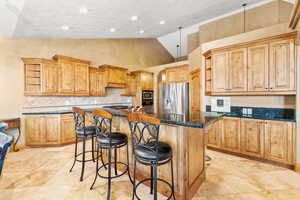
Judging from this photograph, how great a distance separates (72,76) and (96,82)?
2.96ft

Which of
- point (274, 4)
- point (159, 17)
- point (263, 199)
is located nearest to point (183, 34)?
point (159, 17)

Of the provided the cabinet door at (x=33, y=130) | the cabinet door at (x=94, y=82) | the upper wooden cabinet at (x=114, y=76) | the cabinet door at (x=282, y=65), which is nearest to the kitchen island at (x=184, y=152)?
the cabinet door at (x=282, y=65)

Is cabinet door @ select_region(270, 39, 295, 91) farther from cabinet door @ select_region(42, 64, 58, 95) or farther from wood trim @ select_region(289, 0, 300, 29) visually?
cabinet door @ select_region(42, 64, 58, 95)

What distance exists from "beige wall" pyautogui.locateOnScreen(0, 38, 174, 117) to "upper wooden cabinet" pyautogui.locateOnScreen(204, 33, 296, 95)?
3847 mm

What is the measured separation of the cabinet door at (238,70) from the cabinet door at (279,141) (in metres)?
0.92

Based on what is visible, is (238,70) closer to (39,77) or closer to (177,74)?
(177,74)

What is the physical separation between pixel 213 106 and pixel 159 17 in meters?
2.73

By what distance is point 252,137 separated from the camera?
299cm

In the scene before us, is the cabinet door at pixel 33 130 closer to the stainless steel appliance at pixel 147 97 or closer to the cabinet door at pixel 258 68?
the stainless steel appliance at pixel 147 97

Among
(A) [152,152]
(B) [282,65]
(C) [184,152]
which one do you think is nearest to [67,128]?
(A) [152,152]

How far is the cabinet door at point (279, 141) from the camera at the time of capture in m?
2.61

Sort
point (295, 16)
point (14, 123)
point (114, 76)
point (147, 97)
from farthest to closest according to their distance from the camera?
point (147, 97) → point (114, 76) → point (14, 123) → point (295, 16)

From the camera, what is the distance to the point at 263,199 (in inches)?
74.4

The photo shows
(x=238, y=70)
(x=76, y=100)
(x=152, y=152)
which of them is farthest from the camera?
(x=76, y=100)
